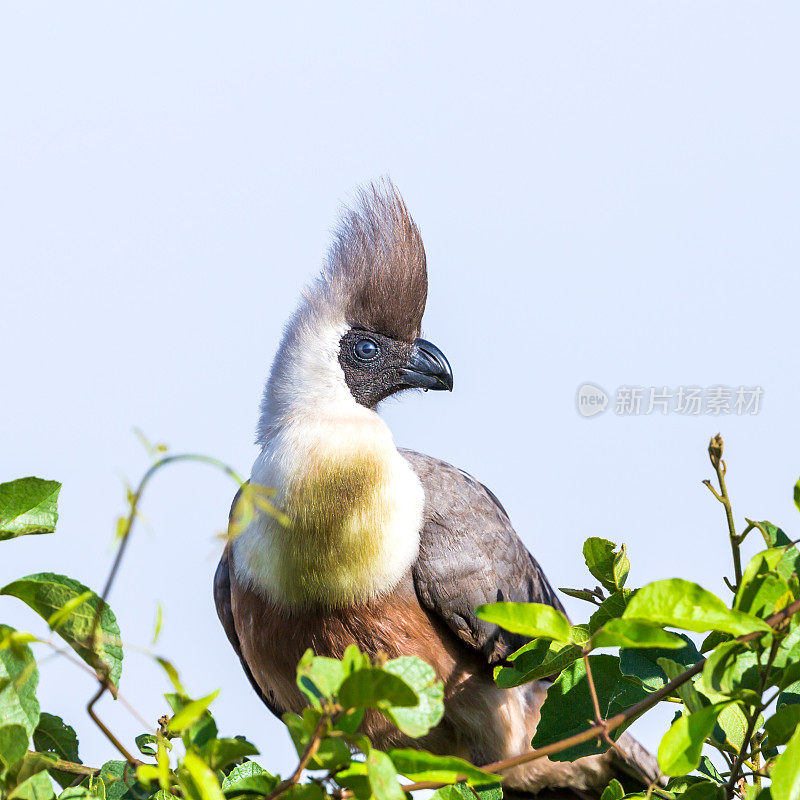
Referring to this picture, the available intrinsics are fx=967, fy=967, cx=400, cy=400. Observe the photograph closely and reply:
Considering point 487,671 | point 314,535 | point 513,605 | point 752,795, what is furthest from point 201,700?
point 487,671

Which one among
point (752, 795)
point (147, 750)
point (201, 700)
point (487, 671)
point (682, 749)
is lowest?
point (487, 671)

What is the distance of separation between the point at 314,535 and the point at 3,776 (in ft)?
6.57

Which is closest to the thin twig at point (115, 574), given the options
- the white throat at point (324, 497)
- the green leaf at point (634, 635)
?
the green leaf at point (634, 635)

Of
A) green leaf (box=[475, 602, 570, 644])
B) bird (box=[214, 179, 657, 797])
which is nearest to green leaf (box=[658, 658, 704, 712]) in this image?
green leaf (box=[475, 602, 570, 644])

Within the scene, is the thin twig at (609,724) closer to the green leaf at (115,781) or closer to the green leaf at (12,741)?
the green leaf at (12,741)

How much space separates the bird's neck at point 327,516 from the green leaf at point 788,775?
2395 mm

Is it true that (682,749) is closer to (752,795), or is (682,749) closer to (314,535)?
(752,795)

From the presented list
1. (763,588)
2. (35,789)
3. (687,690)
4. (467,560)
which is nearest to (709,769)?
(687,690)

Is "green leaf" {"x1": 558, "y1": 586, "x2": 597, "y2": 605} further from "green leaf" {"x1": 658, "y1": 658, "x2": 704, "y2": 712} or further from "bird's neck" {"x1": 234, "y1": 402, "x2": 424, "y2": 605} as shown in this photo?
"bird's neck" {"x1": 234, "y1": 402, "x2": 424, "y2": 605}

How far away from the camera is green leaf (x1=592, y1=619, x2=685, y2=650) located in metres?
1.56

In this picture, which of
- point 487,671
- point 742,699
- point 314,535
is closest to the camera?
point 742,699

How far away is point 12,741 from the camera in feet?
5.72

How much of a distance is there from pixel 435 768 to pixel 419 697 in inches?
5.7

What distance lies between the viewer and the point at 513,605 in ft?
5.38
